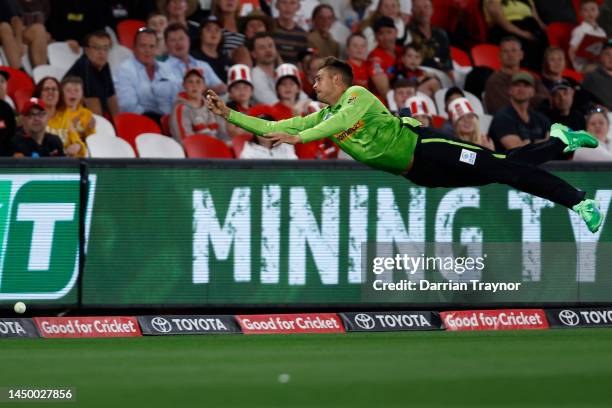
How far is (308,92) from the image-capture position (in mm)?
17672

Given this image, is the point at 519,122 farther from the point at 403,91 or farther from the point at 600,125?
the point at 403,91

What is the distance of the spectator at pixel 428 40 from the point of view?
62.9 feet

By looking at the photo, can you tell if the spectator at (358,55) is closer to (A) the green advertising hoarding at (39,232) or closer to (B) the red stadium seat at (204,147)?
(B) the red stadium seat at (204,147)

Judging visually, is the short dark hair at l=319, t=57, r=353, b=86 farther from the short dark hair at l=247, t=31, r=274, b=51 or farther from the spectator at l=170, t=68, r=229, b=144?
the short dark hair at l=247, t=31, r=274, b=51

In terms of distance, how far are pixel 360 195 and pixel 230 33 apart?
4.99m

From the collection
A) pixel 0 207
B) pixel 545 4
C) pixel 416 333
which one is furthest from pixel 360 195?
pixel 545 4

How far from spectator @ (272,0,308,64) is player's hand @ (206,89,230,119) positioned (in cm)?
794

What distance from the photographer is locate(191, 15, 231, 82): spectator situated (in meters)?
17.6

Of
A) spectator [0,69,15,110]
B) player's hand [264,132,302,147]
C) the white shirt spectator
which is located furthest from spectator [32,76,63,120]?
the white shirt spectator

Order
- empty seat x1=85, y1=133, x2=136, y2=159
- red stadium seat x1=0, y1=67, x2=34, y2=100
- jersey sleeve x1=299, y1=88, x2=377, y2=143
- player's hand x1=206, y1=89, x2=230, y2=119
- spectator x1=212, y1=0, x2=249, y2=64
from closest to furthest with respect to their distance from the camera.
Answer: player's hand x1=206, y1=89, x2=230, y2=119 < jersey sleeve x1=299, y1=88, x2=377, y2=143 < empty seat x1=85, y1=133, x2=136, y2=159 < red stadium seat x1=0, y1=67, x2=34, y2=100 < spectator x1=212, y1=0, x2=249, y2=64

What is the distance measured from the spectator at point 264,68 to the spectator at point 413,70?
6.67ft

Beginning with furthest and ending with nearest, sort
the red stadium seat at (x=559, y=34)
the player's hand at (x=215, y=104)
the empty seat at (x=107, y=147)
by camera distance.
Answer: the red stadium seat at (x=559, y=34) → the empty seat at (x=107, y=147) → the player's hand at (x=215, y=104)

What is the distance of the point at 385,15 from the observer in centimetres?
1923

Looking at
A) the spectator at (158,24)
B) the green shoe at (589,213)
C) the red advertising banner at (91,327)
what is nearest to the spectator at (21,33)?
the spectator at (158,24)
